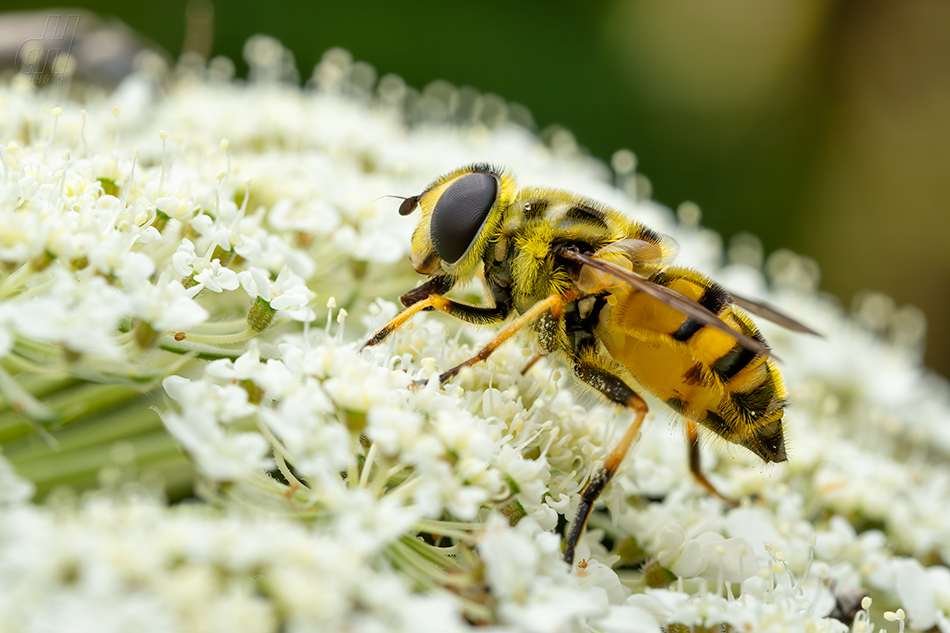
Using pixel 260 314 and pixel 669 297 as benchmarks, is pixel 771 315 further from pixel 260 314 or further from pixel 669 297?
pixel 260 314

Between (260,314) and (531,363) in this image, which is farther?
(531,363)

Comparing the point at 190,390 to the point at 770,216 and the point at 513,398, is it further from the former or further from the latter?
the point at 770,216

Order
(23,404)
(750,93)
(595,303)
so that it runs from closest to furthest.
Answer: (23,404) < (595,303) < (750,93)

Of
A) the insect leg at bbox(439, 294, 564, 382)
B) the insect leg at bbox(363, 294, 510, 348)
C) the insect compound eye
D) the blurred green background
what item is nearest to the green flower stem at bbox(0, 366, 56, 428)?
the insect leg at bbox(363, 294, 510, 348)

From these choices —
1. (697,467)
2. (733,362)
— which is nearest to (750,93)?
(697,467)

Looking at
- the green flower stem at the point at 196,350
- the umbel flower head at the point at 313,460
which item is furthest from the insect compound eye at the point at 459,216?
the green flower stem at the point at 196,350

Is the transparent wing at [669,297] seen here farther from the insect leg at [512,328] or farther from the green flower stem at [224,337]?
the green flower stem at [224,337]
